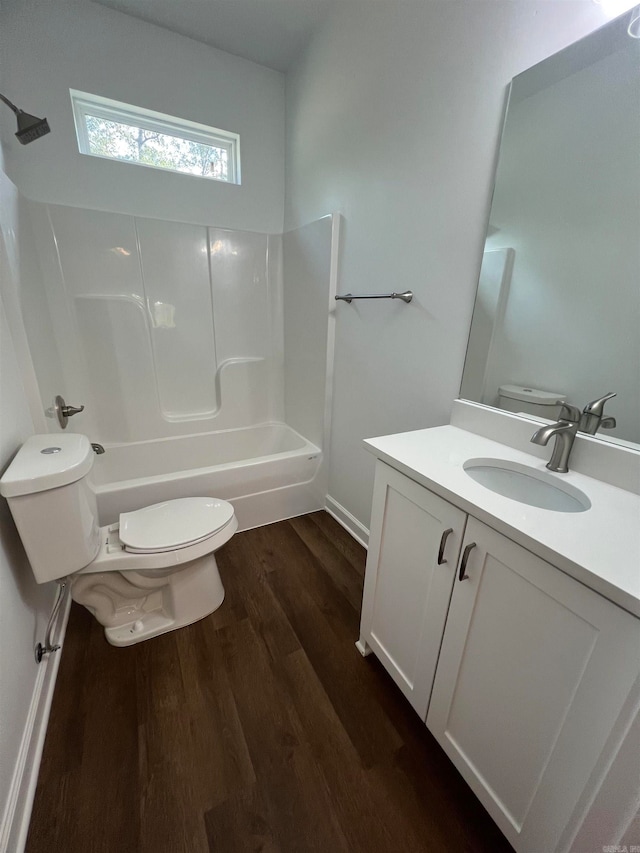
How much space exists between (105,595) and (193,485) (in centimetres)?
63

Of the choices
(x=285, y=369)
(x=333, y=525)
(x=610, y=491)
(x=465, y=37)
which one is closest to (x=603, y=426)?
(x=610, y=491)

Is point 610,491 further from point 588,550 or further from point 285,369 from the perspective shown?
point 285,369

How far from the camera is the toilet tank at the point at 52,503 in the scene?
971 mm

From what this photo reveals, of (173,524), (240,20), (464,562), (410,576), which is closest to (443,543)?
(464,562)

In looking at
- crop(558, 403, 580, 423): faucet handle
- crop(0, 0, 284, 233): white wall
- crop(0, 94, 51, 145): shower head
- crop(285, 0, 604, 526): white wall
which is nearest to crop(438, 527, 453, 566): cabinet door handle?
crop(558, 403, 580, 423): faucet handle

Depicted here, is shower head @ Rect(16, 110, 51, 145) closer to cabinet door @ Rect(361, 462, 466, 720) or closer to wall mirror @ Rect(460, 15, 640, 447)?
wall mirror @ Rect(460, 15, 640, 447)

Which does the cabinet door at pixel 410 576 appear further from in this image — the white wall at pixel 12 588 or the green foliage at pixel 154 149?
the green foliage at pixel 154 149

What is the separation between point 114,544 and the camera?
1.30 meters

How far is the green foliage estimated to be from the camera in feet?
6.36

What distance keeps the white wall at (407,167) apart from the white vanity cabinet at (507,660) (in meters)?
0.66

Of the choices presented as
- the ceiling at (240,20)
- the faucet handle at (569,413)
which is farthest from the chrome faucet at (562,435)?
the ceiling at (240,20)

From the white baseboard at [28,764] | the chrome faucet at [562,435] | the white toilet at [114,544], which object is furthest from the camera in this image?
the white toilet at [114,544]

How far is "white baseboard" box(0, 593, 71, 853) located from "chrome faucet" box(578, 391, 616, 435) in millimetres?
1768

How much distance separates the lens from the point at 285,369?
271 cm
